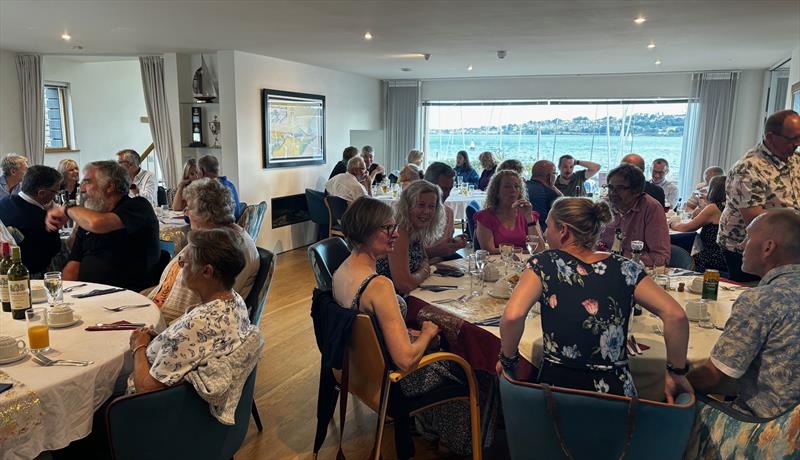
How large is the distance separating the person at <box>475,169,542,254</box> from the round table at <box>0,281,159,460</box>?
2305mm

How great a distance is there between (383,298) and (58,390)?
1.13 metres

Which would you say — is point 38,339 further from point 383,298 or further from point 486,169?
point 486,169

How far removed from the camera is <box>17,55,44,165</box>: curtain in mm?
7090

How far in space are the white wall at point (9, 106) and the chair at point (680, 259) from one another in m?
7.83

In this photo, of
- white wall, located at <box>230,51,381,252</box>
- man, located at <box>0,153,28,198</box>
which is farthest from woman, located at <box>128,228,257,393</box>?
white wall, located at <box>230,51,381,252</box>

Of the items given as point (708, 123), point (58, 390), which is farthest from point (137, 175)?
point (708, 123)

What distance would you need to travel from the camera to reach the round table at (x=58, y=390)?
1668 millimetres

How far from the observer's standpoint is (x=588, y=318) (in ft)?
5.92

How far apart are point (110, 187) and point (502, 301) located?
2318mm

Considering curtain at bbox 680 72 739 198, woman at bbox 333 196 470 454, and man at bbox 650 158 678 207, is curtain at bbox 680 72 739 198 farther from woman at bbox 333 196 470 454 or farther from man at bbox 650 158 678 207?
woman at bbox 333 196 470 454

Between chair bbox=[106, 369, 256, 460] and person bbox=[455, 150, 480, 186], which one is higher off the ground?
person bbox=[455, 150, 480, 186]

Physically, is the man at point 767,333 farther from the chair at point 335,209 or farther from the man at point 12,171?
the man at point 12,171

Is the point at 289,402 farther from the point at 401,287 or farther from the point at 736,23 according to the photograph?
the point at 736,23

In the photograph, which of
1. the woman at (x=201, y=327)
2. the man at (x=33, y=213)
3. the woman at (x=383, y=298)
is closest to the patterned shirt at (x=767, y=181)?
the woman at (x=383, y=298)
